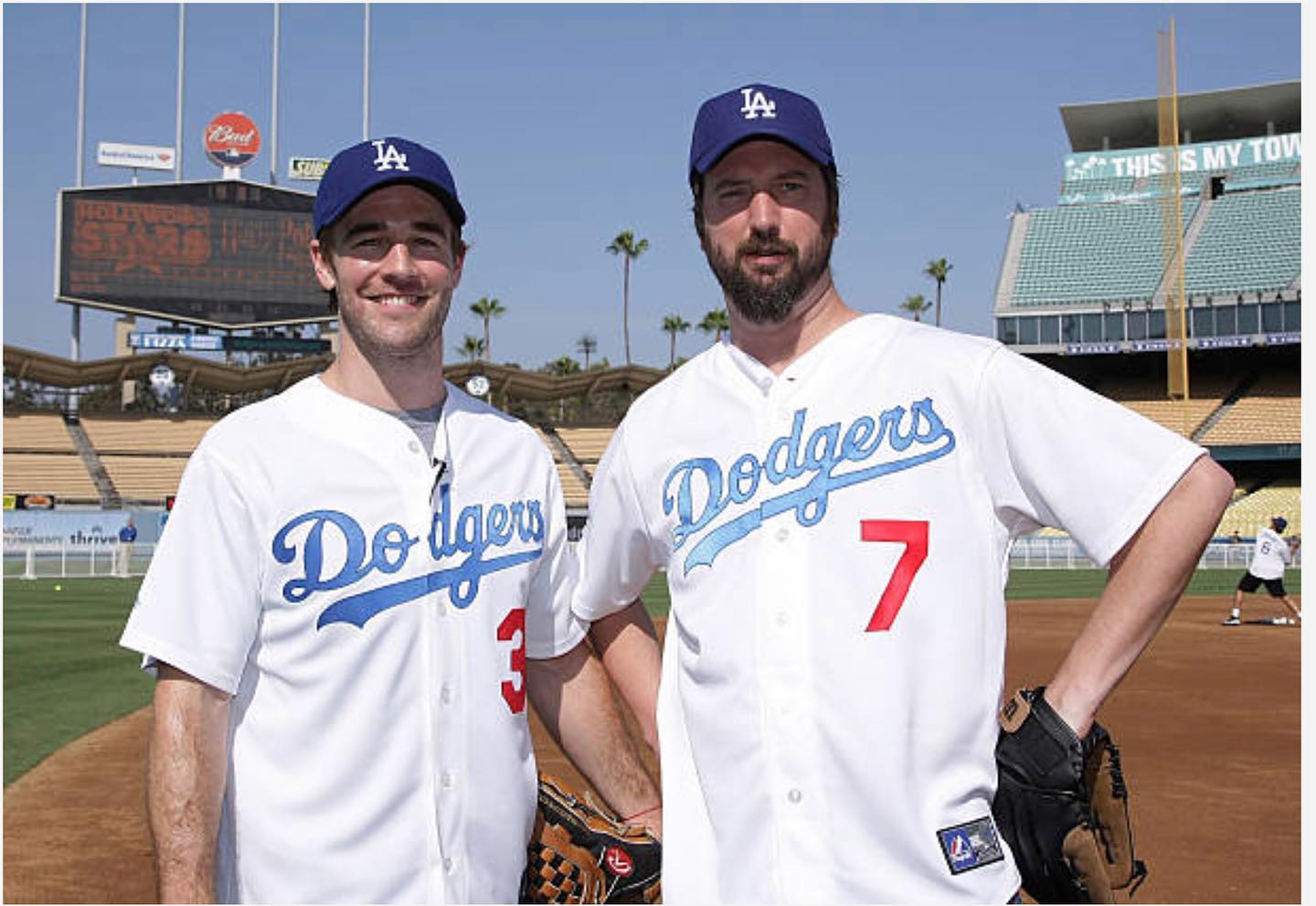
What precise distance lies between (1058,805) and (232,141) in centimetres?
4343

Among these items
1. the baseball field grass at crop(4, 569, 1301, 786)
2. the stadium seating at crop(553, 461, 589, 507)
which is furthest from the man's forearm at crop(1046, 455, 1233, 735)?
the stadium seating at crop(553, 461, 589, 507)

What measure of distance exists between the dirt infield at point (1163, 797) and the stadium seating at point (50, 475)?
36.1m

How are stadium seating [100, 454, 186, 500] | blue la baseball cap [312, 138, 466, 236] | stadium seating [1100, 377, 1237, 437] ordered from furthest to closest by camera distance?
1. stadium seating [1100, 377, 1237, 437]
2. stadium seating [100, 454, 186, 500]
3. blue la baseball cap [312, 138, 466, 236]

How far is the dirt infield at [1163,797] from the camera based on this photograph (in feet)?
19.3

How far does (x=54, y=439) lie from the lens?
1850 inches

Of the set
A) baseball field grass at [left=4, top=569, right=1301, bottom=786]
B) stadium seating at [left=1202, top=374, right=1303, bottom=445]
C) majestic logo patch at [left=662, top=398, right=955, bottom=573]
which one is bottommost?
baseball field grass at [left=4, top=569, right=1301, bottom=786]

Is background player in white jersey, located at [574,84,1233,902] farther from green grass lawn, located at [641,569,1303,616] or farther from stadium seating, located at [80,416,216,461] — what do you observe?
stadium seating, located at [80,416,216,461]

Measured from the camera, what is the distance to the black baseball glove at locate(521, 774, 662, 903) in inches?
126

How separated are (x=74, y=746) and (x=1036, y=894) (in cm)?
799

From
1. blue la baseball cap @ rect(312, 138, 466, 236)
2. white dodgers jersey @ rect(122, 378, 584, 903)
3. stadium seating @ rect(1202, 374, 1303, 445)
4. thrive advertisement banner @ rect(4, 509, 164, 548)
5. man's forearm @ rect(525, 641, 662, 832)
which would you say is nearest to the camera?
white dodgers jersey @ rect(122, 378, 584, 903)

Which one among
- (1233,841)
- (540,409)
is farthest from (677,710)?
(540,409)

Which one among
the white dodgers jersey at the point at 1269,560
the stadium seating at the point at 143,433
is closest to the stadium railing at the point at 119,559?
the white dodgers jersey at the point at 1269,560

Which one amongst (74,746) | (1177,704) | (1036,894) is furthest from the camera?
(1177,704)

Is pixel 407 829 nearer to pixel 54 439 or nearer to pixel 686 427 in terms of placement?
pixel 686 427
